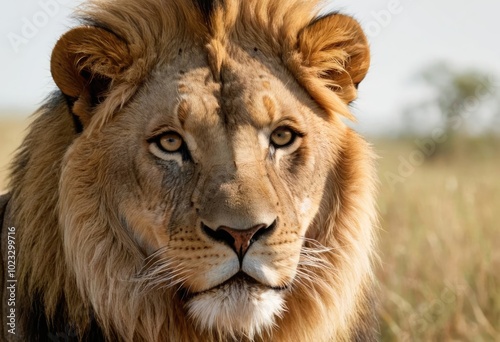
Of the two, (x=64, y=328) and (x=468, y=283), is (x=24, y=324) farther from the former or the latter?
(x=468, y=283)

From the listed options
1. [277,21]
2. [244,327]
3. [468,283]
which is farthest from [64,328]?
[468,283]

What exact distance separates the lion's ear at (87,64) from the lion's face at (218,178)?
136 mm

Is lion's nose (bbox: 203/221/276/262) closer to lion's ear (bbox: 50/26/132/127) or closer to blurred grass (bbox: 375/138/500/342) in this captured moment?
lion's ear (bbox: 50/26/132/127)

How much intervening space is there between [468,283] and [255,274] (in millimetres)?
3378

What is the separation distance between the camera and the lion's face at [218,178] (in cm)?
291

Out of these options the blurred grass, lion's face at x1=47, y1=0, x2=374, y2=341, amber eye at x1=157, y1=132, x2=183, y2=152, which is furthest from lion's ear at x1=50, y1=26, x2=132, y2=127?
the blurred grass

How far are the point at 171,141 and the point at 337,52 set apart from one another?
2.88 feet

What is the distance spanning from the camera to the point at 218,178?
9.91 feet

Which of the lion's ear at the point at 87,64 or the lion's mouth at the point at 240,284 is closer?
the lion's mouth at the point at 240,284

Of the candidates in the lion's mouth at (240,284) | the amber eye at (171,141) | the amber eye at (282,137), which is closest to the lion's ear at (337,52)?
the amber eye at (282,137)

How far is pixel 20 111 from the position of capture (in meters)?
40.5

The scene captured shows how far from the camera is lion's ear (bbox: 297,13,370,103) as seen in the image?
11.4 ft

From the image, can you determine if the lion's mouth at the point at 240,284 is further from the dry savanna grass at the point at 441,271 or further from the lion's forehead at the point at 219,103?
the dry savanna grass at the point at 441,271

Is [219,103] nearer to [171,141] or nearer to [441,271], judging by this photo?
[171,141]
